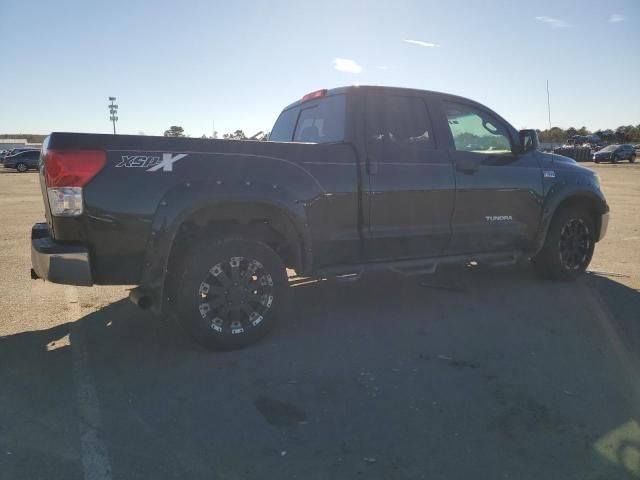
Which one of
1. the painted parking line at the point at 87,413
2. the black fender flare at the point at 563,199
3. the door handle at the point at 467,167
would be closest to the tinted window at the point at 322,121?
the door handle at the point at 467,167

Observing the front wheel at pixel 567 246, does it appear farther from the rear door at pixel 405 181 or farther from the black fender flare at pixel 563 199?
the rear door at pixel 405 181

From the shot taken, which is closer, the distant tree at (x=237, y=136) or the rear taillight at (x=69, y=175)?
the rear taillight at (x=69, y=175)

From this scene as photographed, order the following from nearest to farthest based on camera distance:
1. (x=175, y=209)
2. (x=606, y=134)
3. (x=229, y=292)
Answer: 1. (x=175, y=209)
2. (x=229, y=292)
3. (x=606, y=134)

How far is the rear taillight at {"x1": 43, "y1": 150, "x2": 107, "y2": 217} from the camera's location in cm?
357

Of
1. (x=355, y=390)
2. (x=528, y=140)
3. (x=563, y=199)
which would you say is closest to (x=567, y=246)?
(x=563, y=199)

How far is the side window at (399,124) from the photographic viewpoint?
4.88 meters

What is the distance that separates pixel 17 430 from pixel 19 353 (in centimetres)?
128

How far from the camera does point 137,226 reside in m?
3.78

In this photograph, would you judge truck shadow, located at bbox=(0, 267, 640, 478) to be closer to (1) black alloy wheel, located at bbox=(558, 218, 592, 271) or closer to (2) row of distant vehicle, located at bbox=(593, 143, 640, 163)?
(1) black alloy wheel, located at bbox=(558, 218, 592, 271)

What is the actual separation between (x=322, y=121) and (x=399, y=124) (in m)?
0.74

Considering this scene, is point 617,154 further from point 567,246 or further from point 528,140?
point 528,140

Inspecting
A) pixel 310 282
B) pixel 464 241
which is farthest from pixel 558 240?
pixel 310 282

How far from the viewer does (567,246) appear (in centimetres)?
627

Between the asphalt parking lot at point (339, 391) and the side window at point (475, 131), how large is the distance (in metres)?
1.58
